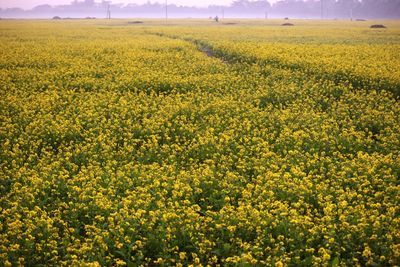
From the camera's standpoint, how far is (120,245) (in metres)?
5.72

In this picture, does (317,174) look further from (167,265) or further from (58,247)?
(58,247)

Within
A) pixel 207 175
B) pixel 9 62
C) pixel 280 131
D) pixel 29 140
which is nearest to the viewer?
pixel 207 175

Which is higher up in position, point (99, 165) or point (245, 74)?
point (245, 74)

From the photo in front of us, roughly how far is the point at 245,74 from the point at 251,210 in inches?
532

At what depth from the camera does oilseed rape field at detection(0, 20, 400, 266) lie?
234 inches

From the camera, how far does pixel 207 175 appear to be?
318 inches

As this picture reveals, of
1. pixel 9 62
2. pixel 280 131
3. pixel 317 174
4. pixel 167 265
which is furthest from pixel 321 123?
pixel 9 62

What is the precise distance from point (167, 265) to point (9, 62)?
19.6 metres

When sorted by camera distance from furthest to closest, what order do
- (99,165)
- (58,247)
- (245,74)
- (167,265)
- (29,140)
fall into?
(245,74)
(29,140)
(99,165)
(58,247)
(167,265)

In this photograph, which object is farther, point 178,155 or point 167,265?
point 178,155

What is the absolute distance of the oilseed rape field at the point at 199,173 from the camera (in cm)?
594

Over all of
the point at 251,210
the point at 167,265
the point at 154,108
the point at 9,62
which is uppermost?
the point at 9,62

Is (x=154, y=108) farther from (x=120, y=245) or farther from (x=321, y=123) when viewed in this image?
(x=120, y=245)

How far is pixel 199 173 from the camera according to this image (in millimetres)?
8281
